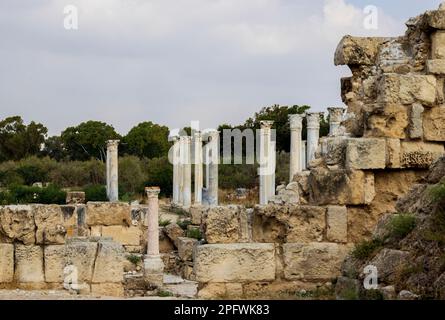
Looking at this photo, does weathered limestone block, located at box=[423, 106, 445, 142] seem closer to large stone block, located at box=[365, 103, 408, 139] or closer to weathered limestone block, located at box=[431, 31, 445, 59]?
large stone block, located at box=[365, 103, 408, 139]

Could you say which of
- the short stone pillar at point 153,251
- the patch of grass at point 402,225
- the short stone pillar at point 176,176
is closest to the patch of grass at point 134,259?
the short stone pillar at point 153,251

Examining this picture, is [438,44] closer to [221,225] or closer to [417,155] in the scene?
[417,155]

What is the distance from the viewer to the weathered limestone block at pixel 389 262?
8.84 metres

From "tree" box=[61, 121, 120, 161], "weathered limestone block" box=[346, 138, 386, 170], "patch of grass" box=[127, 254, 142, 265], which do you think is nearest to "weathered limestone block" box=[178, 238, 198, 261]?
"patch of grass" box=[127, 254, 142, 265]

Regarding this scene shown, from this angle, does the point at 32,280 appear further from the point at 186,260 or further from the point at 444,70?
the point at 186,260

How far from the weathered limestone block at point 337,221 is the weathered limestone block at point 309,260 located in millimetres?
149

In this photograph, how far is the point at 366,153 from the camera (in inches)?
426

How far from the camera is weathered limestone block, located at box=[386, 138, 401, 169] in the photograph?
10820 mm

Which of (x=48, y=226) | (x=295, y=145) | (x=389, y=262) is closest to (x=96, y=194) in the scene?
(x=295, y=145)

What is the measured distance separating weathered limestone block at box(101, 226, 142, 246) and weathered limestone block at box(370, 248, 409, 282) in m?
12.5

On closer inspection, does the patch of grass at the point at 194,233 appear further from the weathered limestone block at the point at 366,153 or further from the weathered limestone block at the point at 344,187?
the weathered limestone block at the point at 366,153

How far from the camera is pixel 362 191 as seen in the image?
426 inches

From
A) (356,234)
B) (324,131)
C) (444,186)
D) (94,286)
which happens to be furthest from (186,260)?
(324,131)

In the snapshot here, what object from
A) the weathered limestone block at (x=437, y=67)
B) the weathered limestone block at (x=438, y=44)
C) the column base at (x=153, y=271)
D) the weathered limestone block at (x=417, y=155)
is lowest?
the column base at (x=153, y=271)
